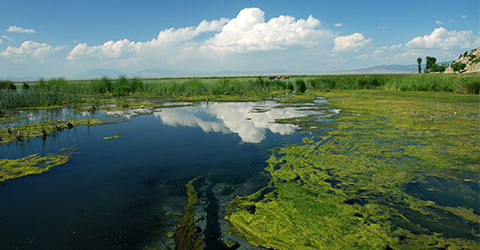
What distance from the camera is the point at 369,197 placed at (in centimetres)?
370

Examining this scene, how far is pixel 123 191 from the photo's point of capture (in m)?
4.09

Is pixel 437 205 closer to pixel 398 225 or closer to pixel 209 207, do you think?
pixel 398 225

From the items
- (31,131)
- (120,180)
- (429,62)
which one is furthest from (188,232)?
(429,62)

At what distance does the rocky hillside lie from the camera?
48909 mm

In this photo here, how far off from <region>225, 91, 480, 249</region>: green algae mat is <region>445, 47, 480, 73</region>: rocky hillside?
190ft

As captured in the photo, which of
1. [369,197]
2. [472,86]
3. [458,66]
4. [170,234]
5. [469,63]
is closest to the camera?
[170,234]

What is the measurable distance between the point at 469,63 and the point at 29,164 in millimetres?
72743

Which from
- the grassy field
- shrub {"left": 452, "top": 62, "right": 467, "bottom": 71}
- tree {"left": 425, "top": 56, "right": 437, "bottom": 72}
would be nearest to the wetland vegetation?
the grassy field

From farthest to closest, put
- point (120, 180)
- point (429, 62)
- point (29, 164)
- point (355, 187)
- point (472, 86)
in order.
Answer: point (429, 62) < point (472, 86) < point (29, 164) < point (120, 180) < point (355, 187)

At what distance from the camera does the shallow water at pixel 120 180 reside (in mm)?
3012

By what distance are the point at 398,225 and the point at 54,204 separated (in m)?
4.55

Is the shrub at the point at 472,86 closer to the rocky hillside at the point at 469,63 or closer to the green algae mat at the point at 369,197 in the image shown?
the green algae mat at the point at 369,197

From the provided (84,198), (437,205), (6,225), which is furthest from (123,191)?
(437,205)

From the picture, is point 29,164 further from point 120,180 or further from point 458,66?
point 458,66
